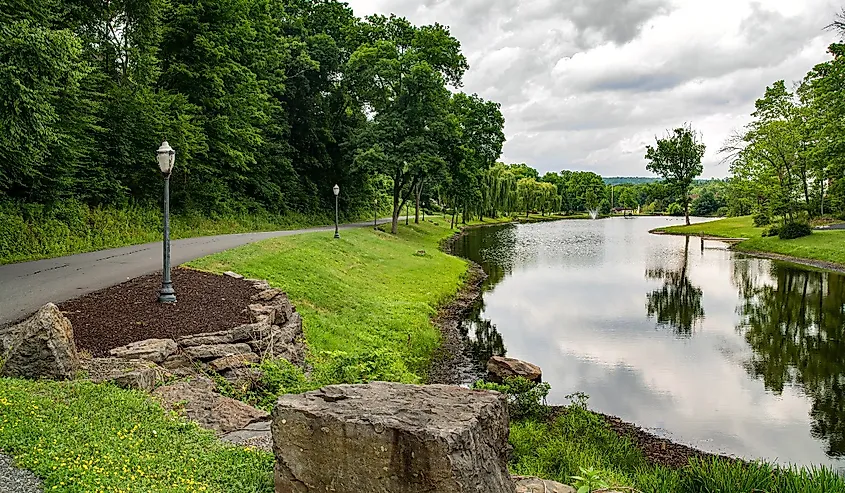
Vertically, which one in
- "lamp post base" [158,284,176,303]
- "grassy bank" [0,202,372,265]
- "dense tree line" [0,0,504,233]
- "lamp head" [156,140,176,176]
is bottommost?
"lamp post base" [158,284,176,303]

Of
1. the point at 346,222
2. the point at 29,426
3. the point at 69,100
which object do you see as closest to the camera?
the point at 29,426

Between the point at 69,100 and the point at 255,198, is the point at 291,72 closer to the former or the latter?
the point at 255,198

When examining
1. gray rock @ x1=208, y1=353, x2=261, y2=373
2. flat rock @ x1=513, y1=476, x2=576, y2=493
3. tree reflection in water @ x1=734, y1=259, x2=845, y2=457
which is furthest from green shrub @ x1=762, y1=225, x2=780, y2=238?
flat rock @ x1=513, y1=476, x2=576, y2=493

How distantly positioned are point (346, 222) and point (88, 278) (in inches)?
1150

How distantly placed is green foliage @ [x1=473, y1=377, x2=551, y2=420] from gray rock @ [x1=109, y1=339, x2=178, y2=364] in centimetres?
502

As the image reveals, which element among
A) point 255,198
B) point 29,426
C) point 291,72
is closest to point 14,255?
point 29,426

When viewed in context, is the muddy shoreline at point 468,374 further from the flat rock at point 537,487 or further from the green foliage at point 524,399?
the flat rock at point 537,487

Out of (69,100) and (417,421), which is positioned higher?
(69,100)

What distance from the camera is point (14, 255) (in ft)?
52.6

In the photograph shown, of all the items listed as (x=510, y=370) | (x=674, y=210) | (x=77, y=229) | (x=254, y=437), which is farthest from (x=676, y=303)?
(x=674, y=210)

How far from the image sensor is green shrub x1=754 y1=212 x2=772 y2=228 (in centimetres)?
4625

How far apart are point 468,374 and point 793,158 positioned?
37808 mm

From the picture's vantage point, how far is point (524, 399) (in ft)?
34.0

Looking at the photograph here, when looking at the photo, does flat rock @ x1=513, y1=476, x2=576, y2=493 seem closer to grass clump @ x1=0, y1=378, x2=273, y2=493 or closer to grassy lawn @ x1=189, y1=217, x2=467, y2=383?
grass clump @ x1=0, y1=378, x2=273, y2=493
